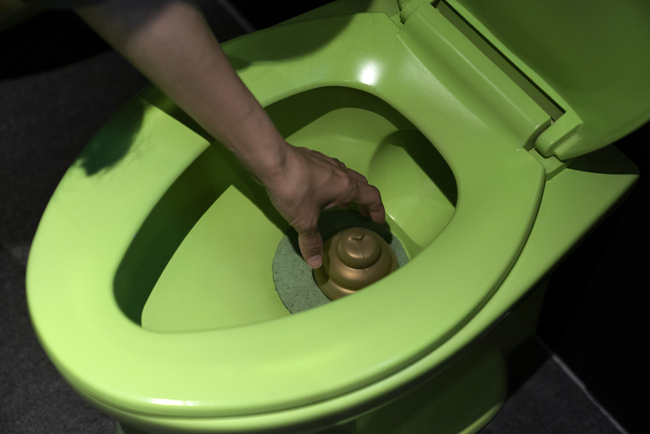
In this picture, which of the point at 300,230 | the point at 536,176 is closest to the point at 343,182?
the point at 300,230

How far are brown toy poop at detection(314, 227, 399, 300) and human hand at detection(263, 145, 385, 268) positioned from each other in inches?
1.1

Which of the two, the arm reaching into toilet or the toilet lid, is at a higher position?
the toilet lid

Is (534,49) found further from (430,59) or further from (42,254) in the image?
(42,254)

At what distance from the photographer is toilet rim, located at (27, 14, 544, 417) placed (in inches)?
15.3

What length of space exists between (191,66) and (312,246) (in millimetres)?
215

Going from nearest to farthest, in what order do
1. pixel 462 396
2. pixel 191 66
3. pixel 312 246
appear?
pixel 191 66 → pixel 312 246 → pixel 462 396

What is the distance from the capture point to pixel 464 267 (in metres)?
0.44

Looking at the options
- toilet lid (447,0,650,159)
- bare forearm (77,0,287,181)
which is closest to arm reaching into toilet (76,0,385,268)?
bare forearm (77,0,287,181)

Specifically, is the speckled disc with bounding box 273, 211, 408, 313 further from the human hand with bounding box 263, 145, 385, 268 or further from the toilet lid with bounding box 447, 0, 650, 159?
the toilet lid with bounding box 447, 0, 650, 159

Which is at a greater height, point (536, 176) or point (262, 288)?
point (536, 176)

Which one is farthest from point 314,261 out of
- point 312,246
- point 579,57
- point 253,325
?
point 579,57

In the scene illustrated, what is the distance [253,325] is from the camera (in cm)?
42

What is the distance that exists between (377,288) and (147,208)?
207 millimetres

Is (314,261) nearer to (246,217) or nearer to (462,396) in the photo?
(246,217)
